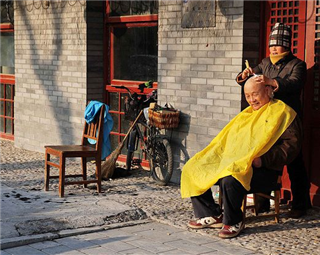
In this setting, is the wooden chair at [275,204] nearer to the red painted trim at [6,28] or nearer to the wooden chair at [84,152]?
the wooden chair at [84,152]

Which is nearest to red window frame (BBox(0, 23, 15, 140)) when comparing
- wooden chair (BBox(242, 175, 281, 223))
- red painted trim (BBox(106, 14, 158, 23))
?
red painted trim (BBox(106, 14, 158, 23))

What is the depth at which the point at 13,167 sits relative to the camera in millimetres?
10539

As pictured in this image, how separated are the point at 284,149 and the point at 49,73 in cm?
600

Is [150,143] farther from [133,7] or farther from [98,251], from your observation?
[98,251]

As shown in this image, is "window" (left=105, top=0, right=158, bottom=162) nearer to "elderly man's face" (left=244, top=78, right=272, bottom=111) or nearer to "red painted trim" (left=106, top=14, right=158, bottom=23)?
"red painted trim" (left=106, top=14, right=158, bottom=23)

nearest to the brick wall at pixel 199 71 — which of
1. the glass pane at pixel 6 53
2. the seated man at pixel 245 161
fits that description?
the seated man at pixel 245 161

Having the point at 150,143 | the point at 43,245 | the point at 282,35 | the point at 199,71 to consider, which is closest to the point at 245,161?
the point at 282,35

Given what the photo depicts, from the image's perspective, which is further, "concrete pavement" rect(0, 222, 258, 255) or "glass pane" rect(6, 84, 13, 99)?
"glass pane" rect(6, 84, 13, 99)

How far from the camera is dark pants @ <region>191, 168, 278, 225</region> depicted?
6.54 meters

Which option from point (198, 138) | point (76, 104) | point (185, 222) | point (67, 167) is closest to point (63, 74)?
point (76, 104)

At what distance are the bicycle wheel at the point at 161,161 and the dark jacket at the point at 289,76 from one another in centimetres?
200

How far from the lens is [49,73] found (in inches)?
460

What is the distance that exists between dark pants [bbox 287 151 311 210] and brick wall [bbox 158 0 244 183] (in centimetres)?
122

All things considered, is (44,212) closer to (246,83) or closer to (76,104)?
(246,83)
